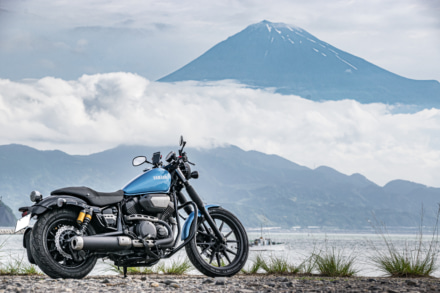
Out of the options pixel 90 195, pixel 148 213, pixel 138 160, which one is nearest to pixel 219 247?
pixel 148 213

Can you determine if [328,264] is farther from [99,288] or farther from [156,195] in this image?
[99,288]

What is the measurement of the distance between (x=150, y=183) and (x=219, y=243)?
4.60 feet

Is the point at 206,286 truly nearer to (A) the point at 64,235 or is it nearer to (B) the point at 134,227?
(B) the point at 134,227

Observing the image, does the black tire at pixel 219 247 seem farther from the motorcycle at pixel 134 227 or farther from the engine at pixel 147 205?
the engine at pixel 147 205

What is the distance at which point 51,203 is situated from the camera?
7320 millimetres

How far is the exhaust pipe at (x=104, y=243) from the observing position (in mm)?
7301

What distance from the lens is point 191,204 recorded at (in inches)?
338

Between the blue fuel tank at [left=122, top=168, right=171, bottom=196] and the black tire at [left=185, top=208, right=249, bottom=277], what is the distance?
32.8 inches

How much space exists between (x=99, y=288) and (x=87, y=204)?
3.77 ft

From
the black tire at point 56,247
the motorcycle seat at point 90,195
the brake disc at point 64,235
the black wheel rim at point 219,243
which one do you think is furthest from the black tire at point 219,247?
the brake disc at point 64,235

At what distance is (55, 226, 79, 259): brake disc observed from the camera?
7398 mm

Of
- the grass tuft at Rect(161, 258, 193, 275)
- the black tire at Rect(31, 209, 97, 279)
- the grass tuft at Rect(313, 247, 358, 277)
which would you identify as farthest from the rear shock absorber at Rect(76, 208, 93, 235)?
the grass tuft at Rect(313, 247, 358, 277)

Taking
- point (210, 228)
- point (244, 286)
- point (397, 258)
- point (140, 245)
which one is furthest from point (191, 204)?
point (397, 258)

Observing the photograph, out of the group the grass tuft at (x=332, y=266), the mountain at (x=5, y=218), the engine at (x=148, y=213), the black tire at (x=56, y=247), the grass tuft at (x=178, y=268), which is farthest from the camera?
the mountain at (x=5, y=218)
